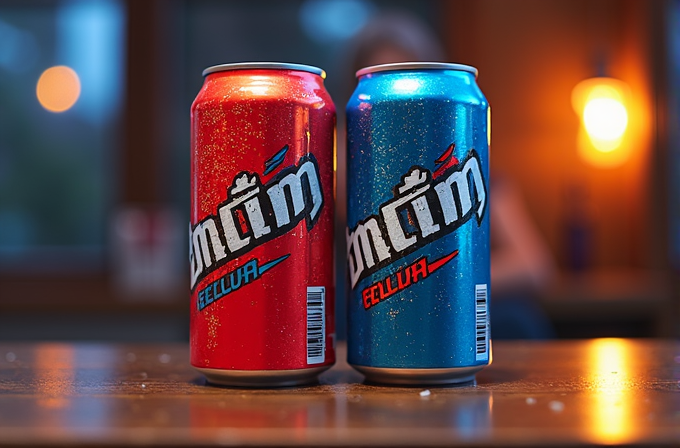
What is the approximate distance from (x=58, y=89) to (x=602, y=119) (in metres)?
1.98

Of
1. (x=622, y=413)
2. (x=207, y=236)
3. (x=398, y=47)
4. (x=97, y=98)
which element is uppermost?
(x=97, y=98)

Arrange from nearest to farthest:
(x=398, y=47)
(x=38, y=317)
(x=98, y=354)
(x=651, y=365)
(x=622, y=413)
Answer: (x=622, y=413) < (x=651, y=365) < (x=98, y=354) < (x=398, y=47) < (x=38, y=317)

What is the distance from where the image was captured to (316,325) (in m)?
0.60

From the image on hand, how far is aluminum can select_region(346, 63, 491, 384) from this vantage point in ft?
1.92

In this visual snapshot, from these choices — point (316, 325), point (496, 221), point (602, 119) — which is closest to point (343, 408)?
point (316, 325)

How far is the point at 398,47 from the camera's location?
1808mm

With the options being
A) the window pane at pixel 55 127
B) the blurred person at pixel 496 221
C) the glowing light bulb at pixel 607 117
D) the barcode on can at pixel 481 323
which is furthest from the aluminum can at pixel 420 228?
the window pane at pixel 55 127

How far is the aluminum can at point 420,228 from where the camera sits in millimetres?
584

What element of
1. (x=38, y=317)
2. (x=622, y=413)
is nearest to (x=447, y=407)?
(x=622, y=413)

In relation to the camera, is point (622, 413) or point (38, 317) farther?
point (38, 317)

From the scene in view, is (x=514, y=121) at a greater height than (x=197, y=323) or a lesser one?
greater

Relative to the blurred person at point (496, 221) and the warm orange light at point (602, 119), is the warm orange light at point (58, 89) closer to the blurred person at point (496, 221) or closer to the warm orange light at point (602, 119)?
the blurred person at point (496, 221)

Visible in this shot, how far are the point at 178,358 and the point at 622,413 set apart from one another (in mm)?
460

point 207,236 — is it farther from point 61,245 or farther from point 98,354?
point 61,245
